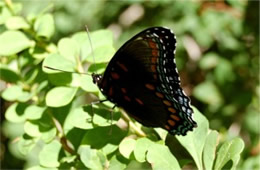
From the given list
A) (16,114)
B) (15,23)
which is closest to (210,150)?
(16,114)

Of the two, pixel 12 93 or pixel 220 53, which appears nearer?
pixel 12 93

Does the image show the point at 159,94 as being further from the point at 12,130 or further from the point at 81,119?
the point at 12,130

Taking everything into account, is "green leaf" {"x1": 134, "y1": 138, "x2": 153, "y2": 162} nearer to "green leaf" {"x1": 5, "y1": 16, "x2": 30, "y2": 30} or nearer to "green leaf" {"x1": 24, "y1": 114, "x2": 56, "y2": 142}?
"green leaf" {"x1": 24, "y1": 114, "x2": 56, "y2": 142}

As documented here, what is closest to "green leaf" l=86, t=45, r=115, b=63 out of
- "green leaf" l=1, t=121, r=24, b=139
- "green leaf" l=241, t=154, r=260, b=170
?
"green leaf" l=241, t=154, r=260, b=170

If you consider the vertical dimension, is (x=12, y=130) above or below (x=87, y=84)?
below

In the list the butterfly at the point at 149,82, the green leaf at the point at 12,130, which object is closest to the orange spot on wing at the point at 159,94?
the butterfly at the point at 149,82

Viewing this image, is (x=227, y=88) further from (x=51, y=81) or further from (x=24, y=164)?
(x=51, y=81)
